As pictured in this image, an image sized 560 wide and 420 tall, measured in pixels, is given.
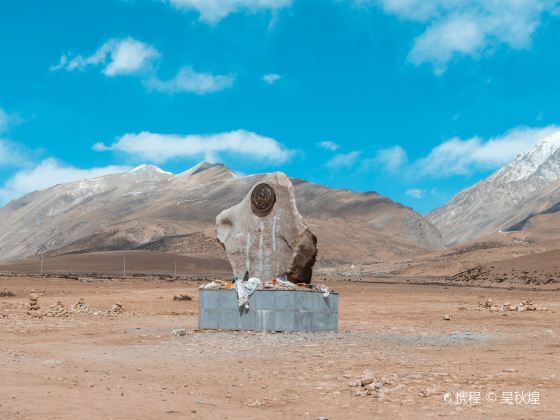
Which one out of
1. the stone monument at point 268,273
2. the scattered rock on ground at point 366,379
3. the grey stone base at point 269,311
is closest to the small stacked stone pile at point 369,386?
the scattered rock on ground at point 366,379

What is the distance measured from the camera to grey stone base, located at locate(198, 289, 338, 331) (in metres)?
19.0

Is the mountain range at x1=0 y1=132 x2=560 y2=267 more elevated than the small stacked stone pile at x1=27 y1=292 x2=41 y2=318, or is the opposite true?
the mountain range at x1=0 y1=132 x2=560 y2=267

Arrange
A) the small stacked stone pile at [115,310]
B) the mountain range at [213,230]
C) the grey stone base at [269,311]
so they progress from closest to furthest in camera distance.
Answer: the grey stone base at [269,311] < the small stacked stone pile at [115,310] < the mountain range at [213,230]

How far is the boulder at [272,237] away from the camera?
20578 millimetres

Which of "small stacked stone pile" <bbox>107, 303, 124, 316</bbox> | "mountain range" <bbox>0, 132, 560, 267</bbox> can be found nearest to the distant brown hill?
"mountain range" <bbox>0, 132, 560, 267</bbox>

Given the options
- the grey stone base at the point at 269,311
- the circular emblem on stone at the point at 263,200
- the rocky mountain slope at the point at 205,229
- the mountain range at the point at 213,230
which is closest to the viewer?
the grey stone base at the point at 269,311

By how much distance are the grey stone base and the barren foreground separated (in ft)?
2.14

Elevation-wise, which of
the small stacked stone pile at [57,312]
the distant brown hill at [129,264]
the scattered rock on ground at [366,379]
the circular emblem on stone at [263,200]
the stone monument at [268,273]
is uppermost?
the distant brown hill at [129,264]

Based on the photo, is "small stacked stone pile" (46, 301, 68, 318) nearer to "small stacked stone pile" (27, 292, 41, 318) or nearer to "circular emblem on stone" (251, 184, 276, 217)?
"small stacked stone pile" (27, 292, 41, 318)

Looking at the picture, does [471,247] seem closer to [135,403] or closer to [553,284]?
[553,284]

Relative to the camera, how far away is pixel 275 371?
1244 cm

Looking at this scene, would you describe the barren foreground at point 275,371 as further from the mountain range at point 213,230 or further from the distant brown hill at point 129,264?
the mountain range at point 213,230

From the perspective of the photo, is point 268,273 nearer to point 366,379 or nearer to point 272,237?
point 272,237

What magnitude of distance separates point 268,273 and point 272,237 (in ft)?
3.28
